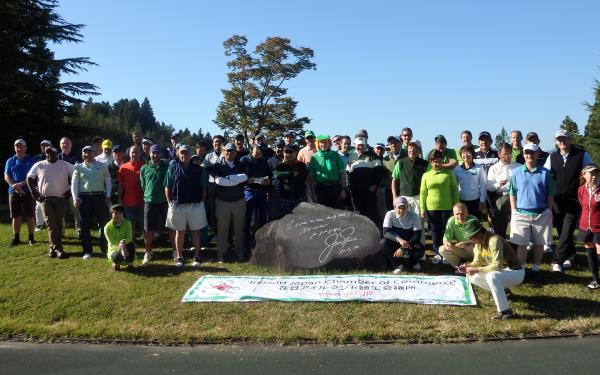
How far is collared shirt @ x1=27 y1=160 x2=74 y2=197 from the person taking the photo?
885cm

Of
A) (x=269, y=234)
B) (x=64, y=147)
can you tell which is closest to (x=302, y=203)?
(x=269, y=234)

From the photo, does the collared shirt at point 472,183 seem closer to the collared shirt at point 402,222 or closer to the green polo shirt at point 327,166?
the collared shirt at point 402,222

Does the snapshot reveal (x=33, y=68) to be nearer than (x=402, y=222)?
No

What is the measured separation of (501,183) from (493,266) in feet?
8.60

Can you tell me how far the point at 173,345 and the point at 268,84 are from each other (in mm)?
27471

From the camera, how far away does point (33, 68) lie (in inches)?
844

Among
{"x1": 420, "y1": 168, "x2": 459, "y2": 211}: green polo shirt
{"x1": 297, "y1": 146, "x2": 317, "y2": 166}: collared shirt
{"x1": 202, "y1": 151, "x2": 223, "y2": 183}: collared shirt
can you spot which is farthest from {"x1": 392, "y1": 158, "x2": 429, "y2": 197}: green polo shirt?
{"x1": 202, "y1": 151, "x2": 223, "y2": 183}: collared shirt

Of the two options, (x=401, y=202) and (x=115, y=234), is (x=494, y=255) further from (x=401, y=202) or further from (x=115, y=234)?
(x=115, y=234)

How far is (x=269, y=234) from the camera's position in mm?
7988

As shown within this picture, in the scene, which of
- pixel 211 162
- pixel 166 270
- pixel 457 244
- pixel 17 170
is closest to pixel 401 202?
pixel 457 244

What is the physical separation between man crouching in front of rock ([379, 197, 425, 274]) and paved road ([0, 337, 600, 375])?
2347 millimetres

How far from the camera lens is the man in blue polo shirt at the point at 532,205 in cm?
685

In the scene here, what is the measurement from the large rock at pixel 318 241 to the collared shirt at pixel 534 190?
2.33 metres

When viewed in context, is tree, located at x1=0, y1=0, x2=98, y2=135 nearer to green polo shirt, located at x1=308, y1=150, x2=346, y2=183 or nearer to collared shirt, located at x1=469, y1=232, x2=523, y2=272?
green polo shirt, located at x1=308, y1=150, x2=346, y2=183
